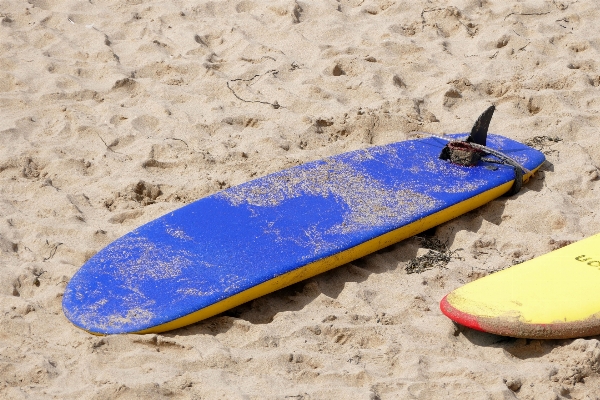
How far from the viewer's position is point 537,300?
8.30ft

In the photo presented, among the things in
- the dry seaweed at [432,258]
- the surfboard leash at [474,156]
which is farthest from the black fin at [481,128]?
the dry seaweed at [432,258]

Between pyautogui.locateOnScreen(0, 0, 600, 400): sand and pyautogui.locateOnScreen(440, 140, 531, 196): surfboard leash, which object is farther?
pyautogui.locateOnScreen(440, 140, 531, 196): surfboard leash

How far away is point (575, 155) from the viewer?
11.5ft

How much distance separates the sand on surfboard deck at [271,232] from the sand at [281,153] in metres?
0.08

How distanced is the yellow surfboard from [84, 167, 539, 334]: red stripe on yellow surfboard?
1.30ft

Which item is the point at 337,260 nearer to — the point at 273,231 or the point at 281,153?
the point at 273,231

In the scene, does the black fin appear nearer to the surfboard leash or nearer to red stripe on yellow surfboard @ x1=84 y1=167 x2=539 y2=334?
the surfboard leash

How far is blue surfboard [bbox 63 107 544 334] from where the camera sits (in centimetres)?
258

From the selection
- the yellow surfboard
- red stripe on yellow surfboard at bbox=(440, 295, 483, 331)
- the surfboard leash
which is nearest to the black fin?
the surfboard leash

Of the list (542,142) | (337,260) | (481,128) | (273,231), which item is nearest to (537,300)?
(337,260)

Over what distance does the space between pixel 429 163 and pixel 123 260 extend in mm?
1342

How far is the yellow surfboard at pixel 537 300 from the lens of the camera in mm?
2438

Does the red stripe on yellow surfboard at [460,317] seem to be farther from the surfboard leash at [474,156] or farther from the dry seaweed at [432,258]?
the surfboard leash at [474,156]

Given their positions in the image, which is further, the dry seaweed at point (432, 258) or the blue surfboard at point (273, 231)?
the dry seaweed at point (432, 258)
